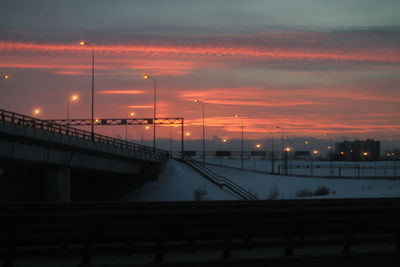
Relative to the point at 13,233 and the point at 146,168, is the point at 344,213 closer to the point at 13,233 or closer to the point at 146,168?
the point at 13,233

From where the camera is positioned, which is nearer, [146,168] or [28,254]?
[28,254]

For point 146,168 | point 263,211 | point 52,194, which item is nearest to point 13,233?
point 263,211

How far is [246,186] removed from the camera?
→ 248ft

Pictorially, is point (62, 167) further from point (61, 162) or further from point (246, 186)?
Answer: point (246, 186)

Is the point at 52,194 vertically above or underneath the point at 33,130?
underneath

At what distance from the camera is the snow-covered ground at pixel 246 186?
6272 cm

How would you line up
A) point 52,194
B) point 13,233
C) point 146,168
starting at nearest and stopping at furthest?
point 13,233
point 52,194
point 146,168

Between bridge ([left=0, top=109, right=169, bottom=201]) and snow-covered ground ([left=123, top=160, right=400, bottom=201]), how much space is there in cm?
282

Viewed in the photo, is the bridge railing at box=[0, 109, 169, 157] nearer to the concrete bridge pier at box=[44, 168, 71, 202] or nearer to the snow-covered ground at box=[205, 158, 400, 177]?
the concrete bridge pier at box=[44, 168, 71, 202]

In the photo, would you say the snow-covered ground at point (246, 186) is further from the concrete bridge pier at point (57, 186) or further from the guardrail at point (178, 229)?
the guardrail at point (178, 229)

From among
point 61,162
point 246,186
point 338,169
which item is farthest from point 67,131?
point 338,169

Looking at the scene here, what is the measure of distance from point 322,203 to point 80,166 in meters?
38.9

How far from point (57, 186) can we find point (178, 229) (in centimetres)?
3911

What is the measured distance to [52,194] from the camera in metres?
49.0
